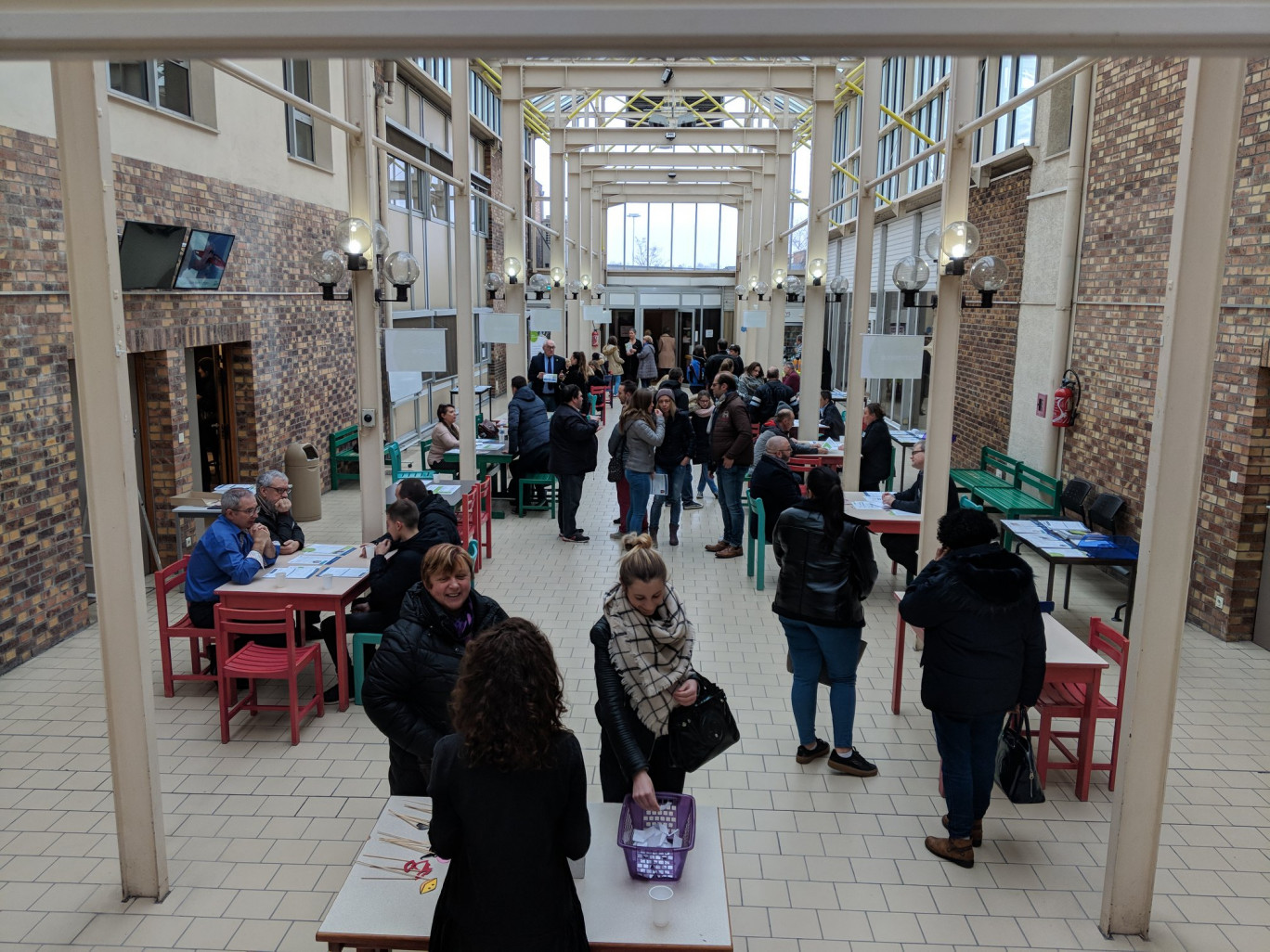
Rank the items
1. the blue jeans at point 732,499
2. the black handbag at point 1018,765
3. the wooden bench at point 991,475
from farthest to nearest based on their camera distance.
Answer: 1. the wooden bench at point 991,475
2. the blue jeans at point 732,499
3. the black handbag at point 1018,765

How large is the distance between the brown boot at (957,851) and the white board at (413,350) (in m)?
4.68

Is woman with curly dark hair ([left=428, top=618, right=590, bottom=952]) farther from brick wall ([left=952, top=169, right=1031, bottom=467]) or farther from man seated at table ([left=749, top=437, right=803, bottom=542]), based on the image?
brick wall ([left=952, top=169, right=1031, bottom=467])

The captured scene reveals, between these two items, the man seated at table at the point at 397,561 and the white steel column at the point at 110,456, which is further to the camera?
the man seated at table at the point at 397,561

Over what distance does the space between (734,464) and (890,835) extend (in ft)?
16.4

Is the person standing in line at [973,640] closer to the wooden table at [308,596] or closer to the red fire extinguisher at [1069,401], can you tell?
the wooden table at [308,596]

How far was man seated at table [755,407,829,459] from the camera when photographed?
8.34 metres

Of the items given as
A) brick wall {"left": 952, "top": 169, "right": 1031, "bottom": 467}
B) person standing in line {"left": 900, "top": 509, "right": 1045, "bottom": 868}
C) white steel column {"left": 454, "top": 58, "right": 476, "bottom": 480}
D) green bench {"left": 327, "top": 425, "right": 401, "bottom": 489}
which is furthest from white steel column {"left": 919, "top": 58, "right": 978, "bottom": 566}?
green bench {"left": 327, "top": 425, "right": 401, "bottom": 489}

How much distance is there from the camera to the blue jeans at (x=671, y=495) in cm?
944

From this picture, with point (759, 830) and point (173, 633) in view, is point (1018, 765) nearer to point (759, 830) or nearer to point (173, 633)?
point (759, 830)

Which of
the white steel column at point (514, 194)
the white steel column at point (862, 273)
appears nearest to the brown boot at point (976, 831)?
the white steel column at point (862, 273)

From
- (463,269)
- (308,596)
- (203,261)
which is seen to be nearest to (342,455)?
(463,269)

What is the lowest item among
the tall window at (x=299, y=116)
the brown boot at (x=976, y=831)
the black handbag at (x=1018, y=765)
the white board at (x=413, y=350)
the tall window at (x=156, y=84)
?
the brown boot at (x=976, y=831)

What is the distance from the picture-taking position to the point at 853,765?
4.87 metres

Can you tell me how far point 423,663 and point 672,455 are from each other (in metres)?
6.04
